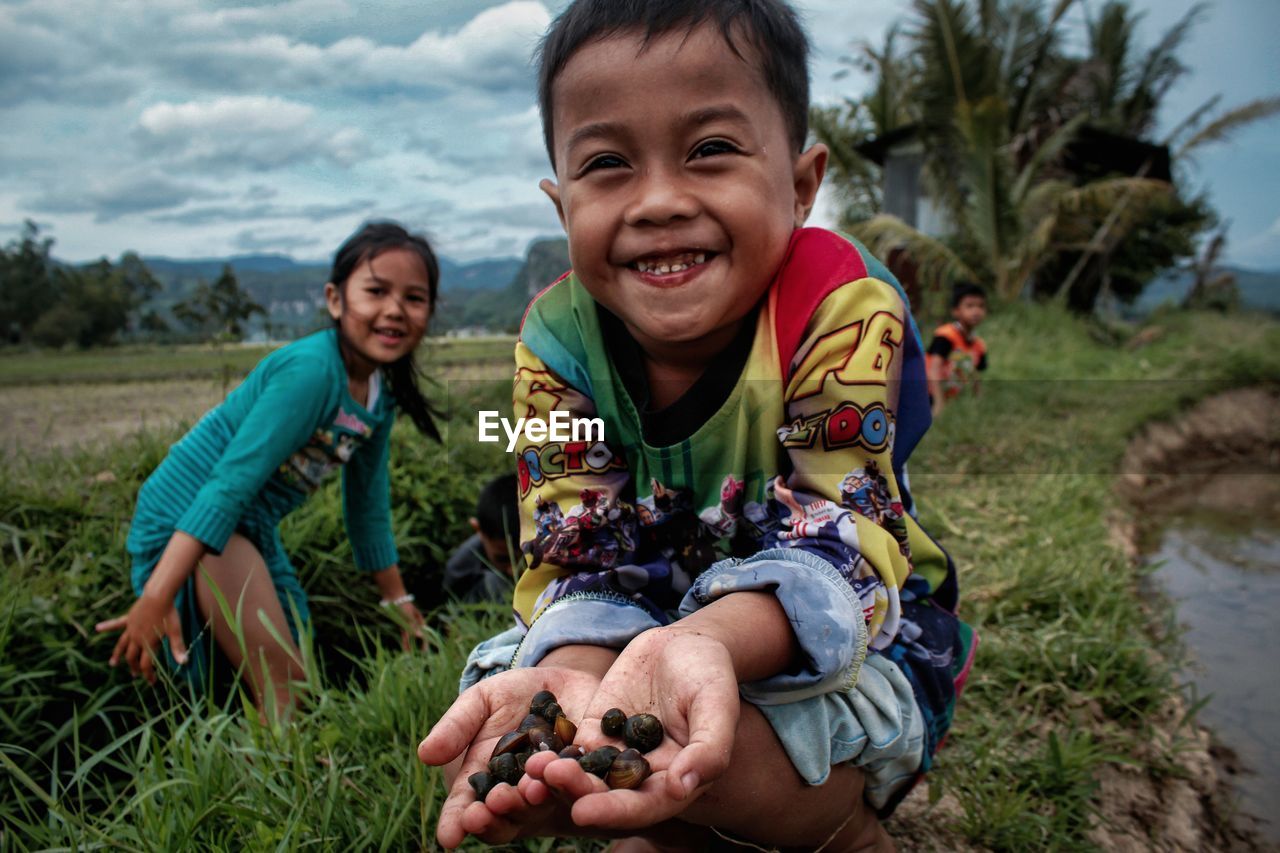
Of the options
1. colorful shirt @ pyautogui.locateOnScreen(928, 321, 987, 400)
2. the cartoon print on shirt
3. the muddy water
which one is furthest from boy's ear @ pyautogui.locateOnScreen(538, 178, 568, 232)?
colorful shirt @ pyautogui.locateOnScreen(928, 321, 987, 400)

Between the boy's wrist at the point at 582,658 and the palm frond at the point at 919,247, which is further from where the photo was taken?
the palm frond at the point at 919,247

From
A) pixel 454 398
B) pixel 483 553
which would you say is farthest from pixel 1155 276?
pixel 483 553

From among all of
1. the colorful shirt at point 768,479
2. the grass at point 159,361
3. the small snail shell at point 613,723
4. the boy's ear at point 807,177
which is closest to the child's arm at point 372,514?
the grass at point 159,361

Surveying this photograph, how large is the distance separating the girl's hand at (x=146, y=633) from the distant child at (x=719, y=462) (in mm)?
1397

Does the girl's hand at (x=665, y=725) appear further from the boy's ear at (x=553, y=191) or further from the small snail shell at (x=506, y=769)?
the boy's ear at (x=553, y=191)

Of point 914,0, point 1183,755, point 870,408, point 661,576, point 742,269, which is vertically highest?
point 914,0

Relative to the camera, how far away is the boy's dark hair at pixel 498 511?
3.42 metres

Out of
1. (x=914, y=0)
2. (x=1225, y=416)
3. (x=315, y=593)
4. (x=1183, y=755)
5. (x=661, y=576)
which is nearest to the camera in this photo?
(x=661, y=576)

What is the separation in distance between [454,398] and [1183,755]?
4.73 meters

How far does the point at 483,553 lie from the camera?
12.0ft

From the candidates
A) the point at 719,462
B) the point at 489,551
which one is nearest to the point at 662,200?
the point at 719,462

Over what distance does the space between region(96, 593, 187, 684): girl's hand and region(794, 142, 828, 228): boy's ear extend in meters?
2.04

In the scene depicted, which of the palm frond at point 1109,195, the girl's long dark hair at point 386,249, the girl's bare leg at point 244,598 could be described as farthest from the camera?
the palm frond at point 1109,195

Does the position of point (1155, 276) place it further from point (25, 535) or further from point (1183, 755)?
point (25, 535)
